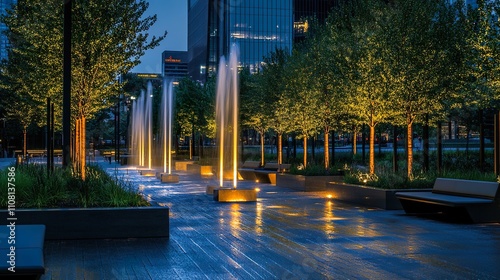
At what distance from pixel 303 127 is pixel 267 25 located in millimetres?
82444

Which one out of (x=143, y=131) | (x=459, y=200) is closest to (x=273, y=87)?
(x=459, y=200)

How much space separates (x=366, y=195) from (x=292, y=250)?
7.70 m

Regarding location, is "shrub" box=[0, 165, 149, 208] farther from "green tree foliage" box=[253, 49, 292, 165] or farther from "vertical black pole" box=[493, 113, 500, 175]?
"green tree foliage" box=[253, 49, 292, 165]

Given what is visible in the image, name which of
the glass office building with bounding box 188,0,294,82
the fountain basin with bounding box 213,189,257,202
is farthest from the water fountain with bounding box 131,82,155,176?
the glass office building with bounding box 188,0,294,82

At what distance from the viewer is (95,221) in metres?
10.5

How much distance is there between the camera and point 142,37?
21578 mm

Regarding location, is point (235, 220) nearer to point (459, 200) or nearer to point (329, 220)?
point (329, 220)

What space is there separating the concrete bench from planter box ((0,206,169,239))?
247cm

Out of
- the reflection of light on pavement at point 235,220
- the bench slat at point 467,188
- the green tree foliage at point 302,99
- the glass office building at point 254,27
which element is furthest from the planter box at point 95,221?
the glass office building at point 254,27

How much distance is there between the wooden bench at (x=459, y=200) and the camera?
13047 mm

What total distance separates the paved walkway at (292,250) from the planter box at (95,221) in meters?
0.21

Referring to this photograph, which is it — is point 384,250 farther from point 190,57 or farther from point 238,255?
point 190,57

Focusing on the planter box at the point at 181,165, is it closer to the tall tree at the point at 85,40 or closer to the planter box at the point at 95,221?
the tall tree at the point at 85,40

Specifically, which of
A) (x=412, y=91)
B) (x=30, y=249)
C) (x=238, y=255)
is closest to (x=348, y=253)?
(x=238, y=255)
